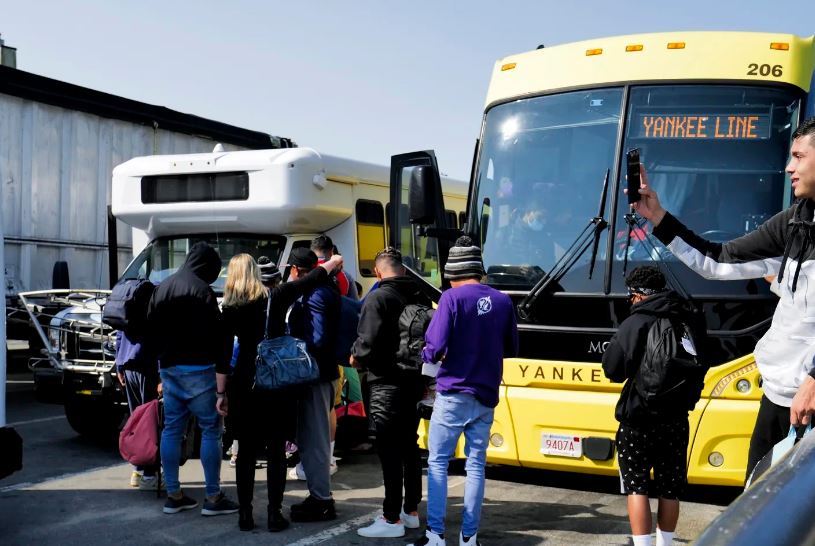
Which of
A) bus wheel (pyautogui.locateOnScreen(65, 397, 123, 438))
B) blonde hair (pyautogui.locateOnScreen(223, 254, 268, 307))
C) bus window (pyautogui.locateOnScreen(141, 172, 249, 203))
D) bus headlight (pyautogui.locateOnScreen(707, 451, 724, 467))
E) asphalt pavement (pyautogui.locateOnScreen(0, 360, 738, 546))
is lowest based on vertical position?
asphalt pavement (pyautogui.locateOnScreen(0, 360, 738, 546))

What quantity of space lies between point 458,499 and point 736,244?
3.39m

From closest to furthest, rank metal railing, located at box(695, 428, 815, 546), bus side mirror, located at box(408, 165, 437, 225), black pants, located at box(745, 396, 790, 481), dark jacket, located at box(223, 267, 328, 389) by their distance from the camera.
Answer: metal railing, located at box(695, 428, 815, 546)
black pants, located at box(745, 396, 790, 481)
dark jacket, located at box(223, 267, 328, 389)
bus side mirror, located at box(408, 165, 437, 225)

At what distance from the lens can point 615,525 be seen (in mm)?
5816

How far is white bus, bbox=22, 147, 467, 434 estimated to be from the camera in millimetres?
7867

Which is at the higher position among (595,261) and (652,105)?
(652,105)

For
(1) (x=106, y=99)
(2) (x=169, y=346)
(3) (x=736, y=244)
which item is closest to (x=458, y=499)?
(2) (x=169, y=346)

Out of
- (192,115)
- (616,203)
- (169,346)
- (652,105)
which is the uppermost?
(192,115)

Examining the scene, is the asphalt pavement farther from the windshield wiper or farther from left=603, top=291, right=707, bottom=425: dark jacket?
the windshield wiper

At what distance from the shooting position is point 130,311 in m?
6.53

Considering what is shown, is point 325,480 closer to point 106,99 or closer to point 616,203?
point 616,203

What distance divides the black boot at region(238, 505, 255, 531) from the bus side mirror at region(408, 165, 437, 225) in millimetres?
2304

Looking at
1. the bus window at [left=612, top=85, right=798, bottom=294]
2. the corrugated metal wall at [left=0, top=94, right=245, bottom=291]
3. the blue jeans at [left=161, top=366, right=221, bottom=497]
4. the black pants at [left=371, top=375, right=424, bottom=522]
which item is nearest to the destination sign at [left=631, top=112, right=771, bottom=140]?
the bus window at [left=612, top=85, right=798, bottom=294]

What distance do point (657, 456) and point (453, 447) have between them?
113 cm

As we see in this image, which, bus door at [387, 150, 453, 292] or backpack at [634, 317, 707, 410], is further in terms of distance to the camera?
bus door at [387, 150, 453, 292]
